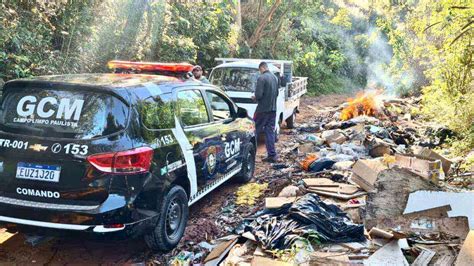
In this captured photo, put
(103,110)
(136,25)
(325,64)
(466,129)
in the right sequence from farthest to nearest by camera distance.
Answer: (325,64) < (136,25) < (466,129) < (103,110)

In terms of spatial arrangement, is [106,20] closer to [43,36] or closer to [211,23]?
[43,36]

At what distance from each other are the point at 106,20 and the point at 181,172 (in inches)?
265

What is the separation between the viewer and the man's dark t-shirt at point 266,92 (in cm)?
816

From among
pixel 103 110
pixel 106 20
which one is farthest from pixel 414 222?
pixel 106 20

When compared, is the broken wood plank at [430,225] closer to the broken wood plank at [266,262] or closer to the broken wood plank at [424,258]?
the broken wood plank at [424,258]

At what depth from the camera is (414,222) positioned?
436 centimetres

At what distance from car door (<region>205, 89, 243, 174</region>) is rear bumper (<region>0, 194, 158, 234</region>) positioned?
2.13 meters

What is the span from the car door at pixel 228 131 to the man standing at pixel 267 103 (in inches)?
62.2

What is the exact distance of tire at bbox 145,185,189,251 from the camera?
4156 millimetres

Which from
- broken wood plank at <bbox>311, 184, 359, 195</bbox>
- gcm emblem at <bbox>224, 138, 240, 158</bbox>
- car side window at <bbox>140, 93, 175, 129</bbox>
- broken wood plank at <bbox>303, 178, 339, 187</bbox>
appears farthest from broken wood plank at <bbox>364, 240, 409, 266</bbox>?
gcm emblem at <bbox>224, 138, 240, 158</bbox>

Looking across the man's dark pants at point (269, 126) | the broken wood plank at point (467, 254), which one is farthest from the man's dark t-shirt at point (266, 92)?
the broken wood plank at point (467, 254)

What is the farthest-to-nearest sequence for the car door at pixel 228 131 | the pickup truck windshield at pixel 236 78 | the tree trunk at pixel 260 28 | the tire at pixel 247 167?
the tree trunk at pixel 260 28
the pickup truck windshield at pixel 236 78
the tire at pixel 247 167
the car door at pixel 228 131

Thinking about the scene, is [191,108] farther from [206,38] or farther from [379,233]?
[206,38]

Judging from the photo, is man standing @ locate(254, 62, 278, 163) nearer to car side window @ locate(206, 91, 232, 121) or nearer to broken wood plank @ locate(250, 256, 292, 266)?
car side window @ locate(206, 91, 232, 121)
